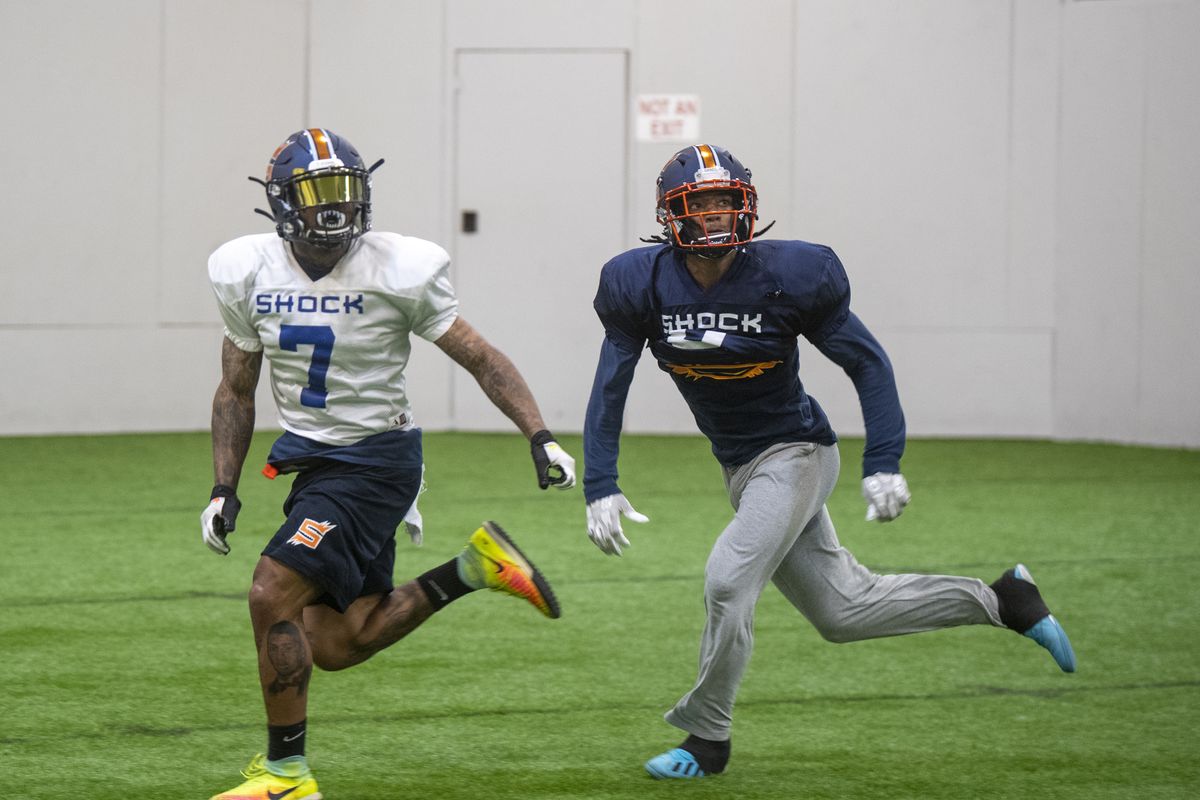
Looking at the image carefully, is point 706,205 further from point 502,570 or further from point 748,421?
point 502,570

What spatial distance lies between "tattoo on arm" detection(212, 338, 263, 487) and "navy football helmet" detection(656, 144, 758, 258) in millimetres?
1182

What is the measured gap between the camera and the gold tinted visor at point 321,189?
4117mm

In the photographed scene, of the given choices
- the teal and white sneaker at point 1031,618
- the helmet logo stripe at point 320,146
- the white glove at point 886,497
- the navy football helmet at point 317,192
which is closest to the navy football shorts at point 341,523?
the navy football helmet at point 317,192

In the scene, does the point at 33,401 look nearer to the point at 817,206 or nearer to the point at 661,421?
the point at 661,421

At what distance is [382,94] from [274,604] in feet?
27.4

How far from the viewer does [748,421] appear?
4.39 m

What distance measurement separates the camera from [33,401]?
11523mm

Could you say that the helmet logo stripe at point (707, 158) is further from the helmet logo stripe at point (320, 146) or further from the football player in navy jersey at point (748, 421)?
the helmet logo stripe at point (320, 146)

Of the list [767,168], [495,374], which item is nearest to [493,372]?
[495,374]

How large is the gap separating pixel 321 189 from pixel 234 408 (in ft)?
2.22

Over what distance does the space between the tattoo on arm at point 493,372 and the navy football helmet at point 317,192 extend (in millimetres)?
382

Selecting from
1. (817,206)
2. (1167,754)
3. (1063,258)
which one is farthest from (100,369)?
(1167,754)

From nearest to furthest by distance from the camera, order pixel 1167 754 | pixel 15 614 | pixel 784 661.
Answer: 1. pixel 1167 754
2. pixel 784 661
3. pixel 15 614

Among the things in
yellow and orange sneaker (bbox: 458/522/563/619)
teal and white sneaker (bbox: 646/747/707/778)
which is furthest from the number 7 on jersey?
teal and white sneaker (bbox: 646/747/707/778)
